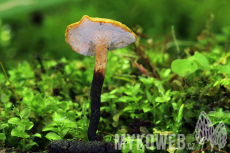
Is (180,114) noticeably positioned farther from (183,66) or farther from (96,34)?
(96,34)

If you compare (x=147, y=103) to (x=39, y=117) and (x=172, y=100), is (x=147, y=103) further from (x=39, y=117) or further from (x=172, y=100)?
(x=39, y=117)

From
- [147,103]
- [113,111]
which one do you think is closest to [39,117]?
[113,111]

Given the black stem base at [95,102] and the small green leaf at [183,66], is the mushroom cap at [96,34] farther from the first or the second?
the small green leaf at [183,66]

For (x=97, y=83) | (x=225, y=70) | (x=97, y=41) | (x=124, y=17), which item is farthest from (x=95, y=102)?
(x=124, y=17)

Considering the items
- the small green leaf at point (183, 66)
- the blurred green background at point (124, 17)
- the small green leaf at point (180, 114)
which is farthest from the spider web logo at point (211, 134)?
the blurred green background at point (124, 17)

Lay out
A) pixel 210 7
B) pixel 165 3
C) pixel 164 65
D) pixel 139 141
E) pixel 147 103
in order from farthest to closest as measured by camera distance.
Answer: pixel 165 3, pixel 210 7, pixel 164 65, pixel 147 103, pixel 139 141
